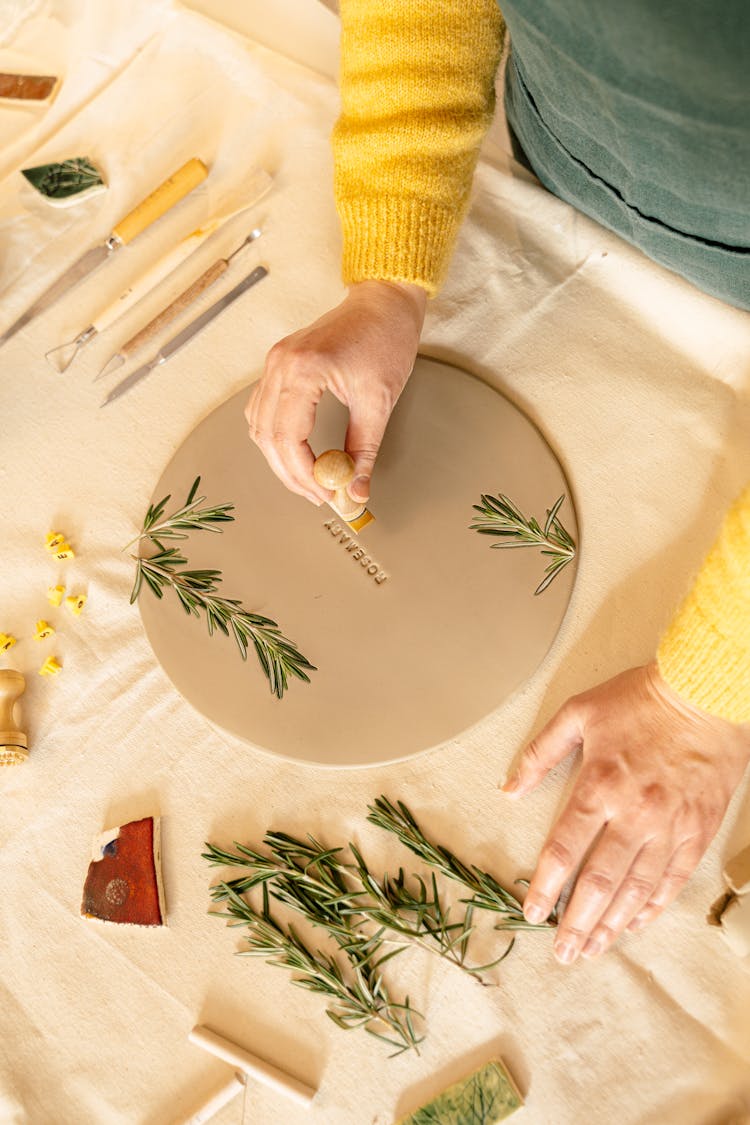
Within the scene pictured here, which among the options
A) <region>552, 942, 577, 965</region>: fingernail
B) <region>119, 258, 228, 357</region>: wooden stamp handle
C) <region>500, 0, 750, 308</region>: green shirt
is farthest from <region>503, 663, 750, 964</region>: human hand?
<region>119, 258, 228, 357</region>: wooden stamp handle

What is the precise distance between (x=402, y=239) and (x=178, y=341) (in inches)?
10.8

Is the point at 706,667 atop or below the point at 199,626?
atop

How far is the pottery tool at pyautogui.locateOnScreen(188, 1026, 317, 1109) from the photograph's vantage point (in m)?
0.73

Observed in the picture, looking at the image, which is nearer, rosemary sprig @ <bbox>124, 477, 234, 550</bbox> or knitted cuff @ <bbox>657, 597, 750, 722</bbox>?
knitted cuff @ <bbox>657, 597, 750, 722</bbox>

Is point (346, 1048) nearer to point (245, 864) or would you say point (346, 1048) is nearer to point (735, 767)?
point (245, 864)

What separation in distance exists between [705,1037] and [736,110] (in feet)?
2.11

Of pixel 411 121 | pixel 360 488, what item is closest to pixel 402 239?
pixel 411 121

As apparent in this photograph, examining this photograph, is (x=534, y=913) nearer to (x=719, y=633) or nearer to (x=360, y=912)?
(x=360, y=912)

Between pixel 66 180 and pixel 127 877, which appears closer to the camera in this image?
pixel 127 877

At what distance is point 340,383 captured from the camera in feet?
2.77

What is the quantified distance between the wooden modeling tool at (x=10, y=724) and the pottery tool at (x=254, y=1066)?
29cm

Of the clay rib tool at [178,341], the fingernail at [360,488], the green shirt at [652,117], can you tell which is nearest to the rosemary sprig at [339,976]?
the fingernail at [360,488]

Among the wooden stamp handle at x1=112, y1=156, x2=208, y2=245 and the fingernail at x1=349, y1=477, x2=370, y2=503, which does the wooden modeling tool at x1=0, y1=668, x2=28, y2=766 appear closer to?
the fingernail at x1=349, y1=477, x2=370, y2=503

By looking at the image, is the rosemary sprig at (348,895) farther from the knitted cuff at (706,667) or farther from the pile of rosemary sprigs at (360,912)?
the knitted cuff at (706,667)
